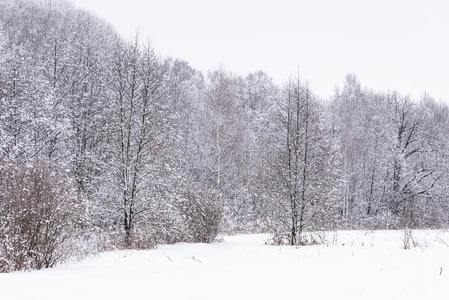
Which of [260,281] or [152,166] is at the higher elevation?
[152,166]

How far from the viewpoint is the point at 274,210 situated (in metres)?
14.7

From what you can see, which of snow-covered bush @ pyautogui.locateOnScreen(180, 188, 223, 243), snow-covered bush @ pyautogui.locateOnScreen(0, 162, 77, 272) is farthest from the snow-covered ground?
snow-covered bush @ pyautogui.locateOnScreen(180, 188, 223, 243)

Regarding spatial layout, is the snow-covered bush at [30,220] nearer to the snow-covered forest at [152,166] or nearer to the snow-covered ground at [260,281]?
the snow-covered forest at [152,166]

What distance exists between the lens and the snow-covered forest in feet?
28.5

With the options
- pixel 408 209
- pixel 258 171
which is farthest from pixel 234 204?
pixel 408 209

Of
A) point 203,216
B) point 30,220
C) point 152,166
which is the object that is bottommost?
point 203,216

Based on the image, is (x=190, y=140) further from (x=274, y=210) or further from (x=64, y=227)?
(x=64, y=227)

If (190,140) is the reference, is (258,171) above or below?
below

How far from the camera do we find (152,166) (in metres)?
15.6

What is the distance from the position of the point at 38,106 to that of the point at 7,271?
51.7ft

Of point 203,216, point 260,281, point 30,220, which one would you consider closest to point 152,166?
point 203,216

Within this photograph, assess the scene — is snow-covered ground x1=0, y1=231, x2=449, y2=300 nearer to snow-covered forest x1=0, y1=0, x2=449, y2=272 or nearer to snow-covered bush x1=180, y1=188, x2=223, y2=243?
snow-covered forest x1=0, y1=0, x2=449, y2=272

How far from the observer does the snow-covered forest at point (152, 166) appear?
28.5 ft

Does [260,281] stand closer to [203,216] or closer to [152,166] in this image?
[203,216]
